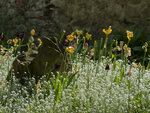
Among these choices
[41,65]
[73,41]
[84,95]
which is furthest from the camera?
[73,41]

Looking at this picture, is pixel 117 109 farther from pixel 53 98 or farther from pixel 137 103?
pixel 53 98

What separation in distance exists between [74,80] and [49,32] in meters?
3.60

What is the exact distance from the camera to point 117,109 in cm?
268

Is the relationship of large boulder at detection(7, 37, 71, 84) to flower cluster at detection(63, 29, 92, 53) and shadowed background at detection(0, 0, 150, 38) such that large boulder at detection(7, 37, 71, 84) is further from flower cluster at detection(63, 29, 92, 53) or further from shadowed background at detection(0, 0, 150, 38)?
shadowed background at detection(0, 0, 150, 38)

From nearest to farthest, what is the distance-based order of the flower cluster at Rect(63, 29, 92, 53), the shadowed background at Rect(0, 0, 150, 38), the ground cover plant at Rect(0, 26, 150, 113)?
the ground cover plant at Rect(0, 26, 150, 113)
the flower cluster at Rect(63, 29, 92, 53)
the shadowed background at Rect(0, 0, 150, 38)

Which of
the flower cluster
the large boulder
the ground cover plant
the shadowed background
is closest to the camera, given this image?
the ground cover plant

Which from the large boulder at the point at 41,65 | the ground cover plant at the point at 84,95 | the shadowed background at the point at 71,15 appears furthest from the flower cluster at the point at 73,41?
the shadowed background at the point at 71,15

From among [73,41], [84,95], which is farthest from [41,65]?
[84,95]

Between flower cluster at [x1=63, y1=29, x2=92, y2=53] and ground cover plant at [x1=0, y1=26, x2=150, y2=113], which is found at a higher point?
flower cluster at [x1=63, y1=29, x2=92, y2=53]

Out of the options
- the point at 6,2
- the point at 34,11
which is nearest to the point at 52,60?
the point at 34,11

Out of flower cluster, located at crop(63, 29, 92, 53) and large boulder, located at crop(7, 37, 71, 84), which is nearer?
flower cluster, located at crop(63, 29, 92, 53)

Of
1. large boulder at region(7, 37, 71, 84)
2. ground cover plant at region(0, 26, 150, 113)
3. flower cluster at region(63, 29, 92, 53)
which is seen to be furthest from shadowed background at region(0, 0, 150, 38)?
large boulder at region(7, 37, 71, 84)

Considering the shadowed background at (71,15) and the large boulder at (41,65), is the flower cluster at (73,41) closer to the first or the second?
the large boulder at (41,65)

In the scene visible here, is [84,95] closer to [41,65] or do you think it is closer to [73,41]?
[41,65]
